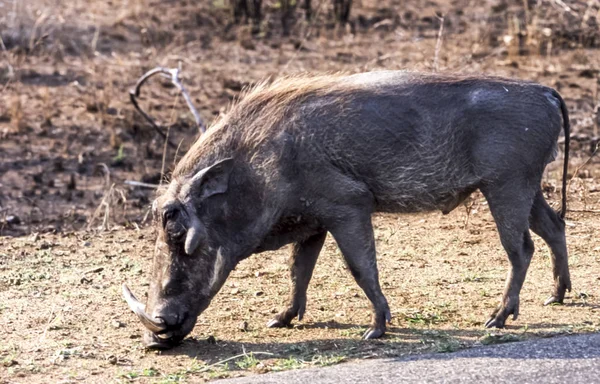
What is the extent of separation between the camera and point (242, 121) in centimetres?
649

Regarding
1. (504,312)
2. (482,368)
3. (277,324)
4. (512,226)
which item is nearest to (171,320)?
(277,324)

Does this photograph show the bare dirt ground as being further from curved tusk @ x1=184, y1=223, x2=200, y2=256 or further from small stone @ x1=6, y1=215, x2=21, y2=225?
curved tusk @ x1=184, y1=223, x2=200, y2=256

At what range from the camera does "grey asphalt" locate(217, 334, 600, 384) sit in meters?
5.49

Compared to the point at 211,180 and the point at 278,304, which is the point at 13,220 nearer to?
the point at 278,304

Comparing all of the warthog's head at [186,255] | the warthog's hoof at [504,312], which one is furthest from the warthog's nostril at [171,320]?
the warthog's hoof at [504,312]

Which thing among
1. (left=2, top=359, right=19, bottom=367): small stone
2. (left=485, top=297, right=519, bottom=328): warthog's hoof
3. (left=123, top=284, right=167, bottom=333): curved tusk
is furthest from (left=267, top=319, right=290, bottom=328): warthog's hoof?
(left=2, top=359, right=19, bottom=367): small stone

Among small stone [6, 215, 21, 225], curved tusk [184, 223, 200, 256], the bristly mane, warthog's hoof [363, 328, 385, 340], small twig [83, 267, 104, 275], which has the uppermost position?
the bristly mane

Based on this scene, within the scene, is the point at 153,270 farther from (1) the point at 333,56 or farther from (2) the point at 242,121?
(1) the point at 333,56

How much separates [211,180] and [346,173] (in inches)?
28.5

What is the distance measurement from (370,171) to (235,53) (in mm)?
7854

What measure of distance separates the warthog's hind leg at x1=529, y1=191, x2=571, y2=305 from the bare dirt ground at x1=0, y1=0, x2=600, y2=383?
6.1 inches

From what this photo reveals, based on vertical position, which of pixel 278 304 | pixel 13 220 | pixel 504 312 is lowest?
pixel 13 220

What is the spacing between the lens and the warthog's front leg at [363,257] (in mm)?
6305

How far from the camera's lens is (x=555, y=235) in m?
6.80
